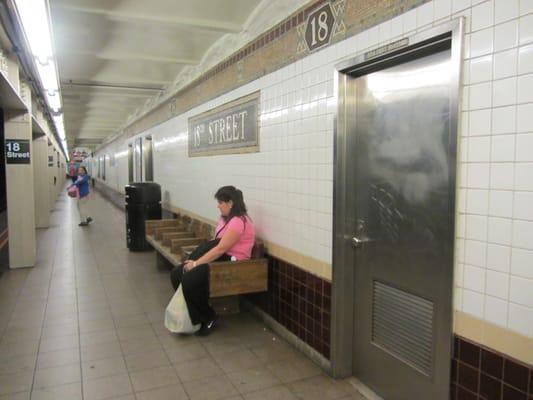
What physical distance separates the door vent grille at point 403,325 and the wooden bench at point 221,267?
1224 millimetres

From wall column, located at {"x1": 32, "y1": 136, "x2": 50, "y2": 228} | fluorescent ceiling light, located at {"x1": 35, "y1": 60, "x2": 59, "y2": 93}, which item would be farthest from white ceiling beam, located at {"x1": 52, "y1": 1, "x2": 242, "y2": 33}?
wall column, located at {"x1": 32, "y1": 136, "x2": 50, "y2": 228}

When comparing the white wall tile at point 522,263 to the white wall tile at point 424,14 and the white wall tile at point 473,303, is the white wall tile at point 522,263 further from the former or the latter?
the white wall tile at point 424,14

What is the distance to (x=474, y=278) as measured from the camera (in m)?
1.96

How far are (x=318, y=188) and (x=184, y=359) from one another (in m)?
1.63

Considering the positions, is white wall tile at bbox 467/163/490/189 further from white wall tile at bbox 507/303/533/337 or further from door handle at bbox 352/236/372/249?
door handle at bbox 352/236/372/249

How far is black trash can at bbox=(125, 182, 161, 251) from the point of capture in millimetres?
7070

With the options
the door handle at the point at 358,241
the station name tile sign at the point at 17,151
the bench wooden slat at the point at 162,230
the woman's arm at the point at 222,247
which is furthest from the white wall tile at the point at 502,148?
the station name tile sign at the point at 17,151

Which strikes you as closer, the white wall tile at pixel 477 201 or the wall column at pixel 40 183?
the white wall tile at pixel 477 201

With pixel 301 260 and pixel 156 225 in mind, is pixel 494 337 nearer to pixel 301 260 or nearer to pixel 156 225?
pixel 301 260

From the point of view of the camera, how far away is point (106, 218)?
38.9 ft

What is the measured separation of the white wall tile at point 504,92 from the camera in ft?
5.73

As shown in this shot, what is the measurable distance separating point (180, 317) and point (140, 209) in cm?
386

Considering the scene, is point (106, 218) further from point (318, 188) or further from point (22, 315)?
point (318, 188)

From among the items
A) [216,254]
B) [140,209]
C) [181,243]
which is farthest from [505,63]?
[140,209]
